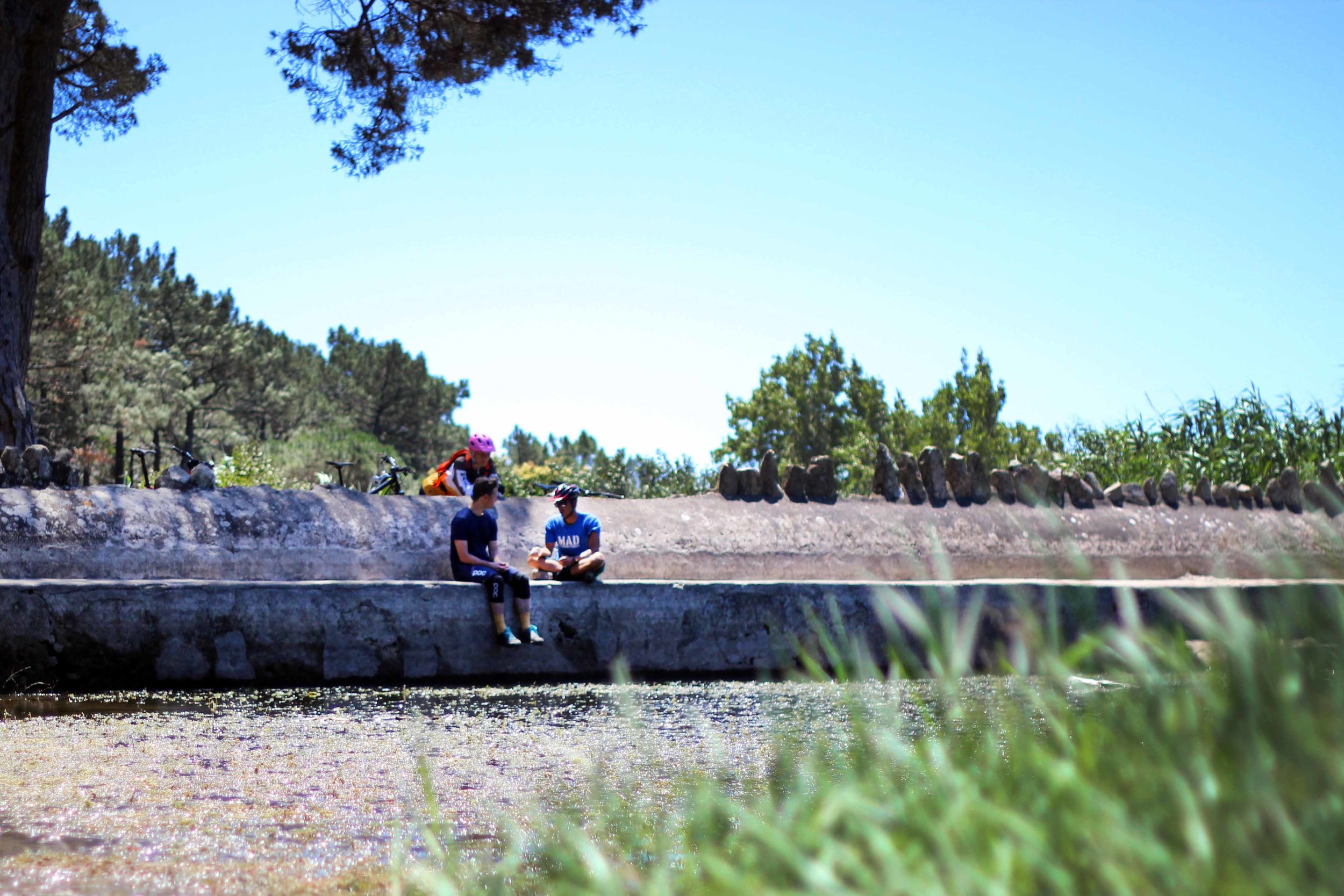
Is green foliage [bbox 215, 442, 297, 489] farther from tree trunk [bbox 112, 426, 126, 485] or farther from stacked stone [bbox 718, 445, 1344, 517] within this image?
stacked stone [bbox 718, 445, 1344, 517]

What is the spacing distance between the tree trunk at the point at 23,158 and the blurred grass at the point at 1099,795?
9582 millimetres

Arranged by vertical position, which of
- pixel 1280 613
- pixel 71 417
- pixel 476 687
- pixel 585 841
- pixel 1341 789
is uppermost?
pixel 71 417

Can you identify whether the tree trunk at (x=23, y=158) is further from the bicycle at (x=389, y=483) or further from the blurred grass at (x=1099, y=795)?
the blurred grass at (x=1099, y=795)

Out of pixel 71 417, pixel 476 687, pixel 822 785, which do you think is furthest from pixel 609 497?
pixel 71 417

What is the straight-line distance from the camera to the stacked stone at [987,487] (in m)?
11.0

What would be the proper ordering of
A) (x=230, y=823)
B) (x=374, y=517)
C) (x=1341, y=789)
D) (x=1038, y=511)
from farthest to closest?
1. (x=1038, y=511)
2. (x=374, y=517)
3. (x=230, y=823)
4. (x=1341, y=789)

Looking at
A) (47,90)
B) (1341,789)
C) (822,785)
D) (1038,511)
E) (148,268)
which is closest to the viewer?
(1341,789)

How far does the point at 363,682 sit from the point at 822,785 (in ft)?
19.0

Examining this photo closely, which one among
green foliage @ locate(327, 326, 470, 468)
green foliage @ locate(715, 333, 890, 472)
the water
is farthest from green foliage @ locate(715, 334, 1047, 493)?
the water

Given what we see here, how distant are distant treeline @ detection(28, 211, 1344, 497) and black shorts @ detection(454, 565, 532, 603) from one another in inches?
200

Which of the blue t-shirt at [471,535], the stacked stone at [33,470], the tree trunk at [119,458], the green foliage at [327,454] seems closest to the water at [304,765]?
the blue t-shirt at [471,535]

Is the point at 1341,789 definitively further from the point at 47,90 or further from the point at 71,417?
the point at 71,417

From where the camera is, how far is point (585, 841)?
1.71m

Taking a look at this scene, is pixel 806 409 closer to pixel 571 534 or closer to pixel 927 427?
pixel 927 427
